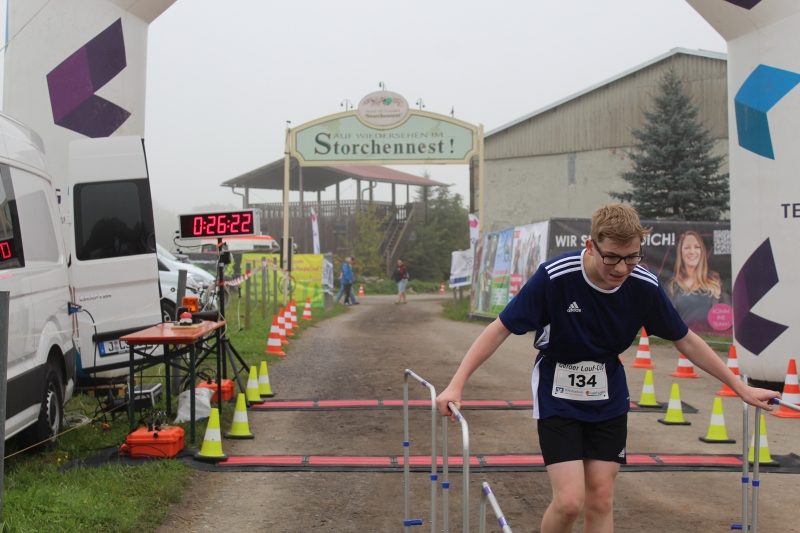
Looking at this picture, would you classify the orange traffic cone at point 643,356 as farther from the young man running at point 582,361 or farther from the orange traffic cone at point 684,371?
the young man running at point 582,361

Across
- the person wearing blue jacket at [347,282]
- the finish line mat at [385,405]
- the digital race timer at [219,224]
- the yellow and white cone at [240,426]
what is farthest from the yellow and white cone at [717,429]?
the person wearing blue jacket at [347,282]

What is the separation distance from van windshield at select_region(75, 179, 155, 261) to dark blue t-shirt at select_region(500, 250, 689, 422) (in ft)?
21.6

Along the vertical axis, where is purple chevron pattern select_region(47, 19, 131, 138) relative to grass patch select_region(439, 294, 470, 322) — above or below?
above

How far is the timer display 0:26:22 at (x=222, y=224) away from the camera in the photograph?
9984 millimetres

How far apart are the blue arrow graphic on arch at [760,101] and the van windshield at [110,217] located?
771 centimetres

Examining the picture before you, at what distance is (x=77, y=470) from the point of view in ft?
20.8

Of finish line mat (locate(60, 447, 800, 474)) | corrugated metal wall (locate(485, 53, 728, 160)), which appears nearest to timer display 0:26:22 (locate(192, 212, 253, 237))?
finish line mat (locate(60, 447, 800, 474))

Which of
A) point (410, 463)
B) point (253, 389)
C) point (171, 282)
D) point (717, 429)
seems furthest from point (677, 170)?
point (410, 463)

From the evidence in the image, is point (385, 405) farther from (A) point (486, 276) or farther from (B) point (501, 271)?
(A) point (486, 276)

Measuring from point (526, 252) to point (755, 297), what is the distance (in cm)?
905

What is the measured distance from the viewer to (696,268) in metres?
17.1

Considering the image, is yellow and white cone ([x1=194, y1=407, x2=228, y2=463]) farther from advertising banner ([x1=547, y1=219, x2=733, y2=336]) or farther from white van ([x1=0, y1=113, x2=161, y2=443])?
advertising banner ([x1=547, y1=219, x2=733, y2=336])

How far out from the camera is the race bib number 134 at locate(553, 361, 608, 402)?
12.3 feet

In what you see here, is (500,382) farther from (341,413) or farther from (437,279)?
(437,279)
